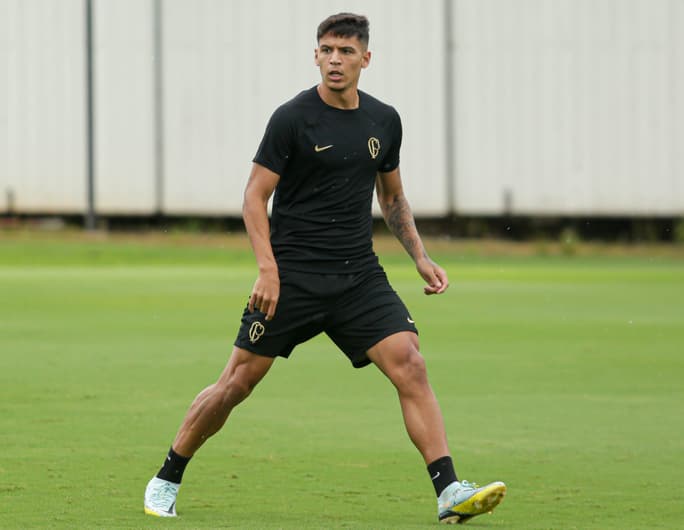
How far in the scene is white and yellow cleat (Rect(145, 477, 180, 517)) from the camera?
7.02 m

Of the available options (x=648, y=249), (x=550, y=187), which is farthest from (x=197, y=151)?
(x=648, y=249)

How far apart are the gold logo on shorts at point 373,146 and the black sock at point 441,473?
1.33 metres

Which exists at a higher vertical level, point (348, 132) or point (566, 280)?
point (348, 132)

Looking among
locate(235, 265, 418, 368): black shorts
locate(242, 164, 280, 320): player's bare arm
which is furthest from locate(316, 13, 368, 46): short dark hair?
locate(235, 265, 418, 368): black shorts

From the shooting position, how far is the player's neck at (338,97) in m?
7.14

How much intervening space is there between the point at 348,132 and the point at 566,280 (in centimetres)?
1739

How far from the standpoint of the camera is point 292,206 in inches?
284

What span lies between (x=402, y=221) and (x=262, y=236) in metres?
0.88

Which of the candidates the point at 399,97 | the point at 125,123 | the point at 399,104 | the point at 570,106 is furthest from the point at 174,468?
the point at 125,123

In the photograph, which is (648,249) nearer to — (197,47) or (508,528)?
(197,47)

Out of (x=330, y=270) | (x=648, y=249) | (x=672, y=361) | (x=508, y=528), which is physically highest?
(x=330, y=270)

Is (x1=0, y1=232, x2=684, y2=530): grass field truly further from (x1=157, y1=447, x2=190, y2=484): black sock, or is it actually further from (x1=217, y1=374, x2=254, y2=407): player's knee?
(x1=217, y1=374, x2=254, y2=407): player's knee

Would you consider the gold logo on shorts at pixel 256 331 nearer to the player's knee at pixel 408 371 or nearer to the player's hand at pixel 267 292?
the player's hand at pixel 267 292

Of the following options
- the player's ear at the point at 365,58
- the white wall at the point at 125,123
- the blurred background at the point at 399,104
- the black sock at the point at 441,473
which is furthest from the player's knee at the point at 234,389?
the white wall at the point at 125,123
